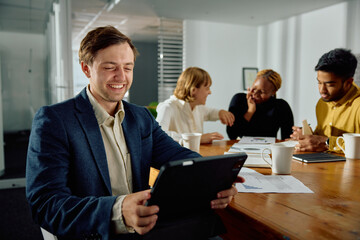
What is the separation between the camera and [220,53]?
19.1ft

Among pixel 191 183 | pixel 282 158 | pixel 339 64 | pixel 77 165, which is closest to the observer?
pixel 191 183

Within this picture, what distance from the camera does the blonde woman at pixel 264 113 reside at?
2.63 m

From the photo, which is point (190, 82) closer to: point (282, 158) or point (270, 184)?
point (282, 158)

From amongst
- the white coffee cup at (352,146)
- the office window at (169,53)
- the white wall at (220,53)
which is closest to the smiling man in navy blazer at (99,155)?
the white coffee cup at (352,146)

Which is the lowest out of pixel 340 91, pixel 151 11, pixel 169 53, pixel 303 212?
pixel 303 212

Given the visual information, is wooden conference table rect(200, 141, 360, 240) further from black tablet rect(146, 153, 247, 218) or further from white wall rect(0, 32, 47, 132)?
white wall rect(0, 32, 47, 132)

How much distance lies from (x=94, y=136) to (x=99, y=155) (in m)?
0.08

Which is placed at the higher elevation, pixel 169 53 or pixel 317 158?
pixel 169 53

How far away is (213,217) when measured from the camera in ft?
3.11

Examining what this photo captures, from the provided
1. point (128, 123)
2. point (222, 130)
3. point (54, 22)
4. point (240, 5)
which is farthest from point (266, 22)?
point (128, 123)

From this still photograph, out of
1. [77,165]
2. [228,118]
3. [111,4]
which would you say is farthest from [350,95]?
[111,4]

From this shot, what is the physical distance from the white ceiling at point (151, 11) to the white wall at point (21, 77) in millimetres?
155

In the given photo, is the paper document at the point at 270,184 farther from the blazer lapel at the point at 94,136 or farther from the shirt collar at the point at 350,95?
the shirt collar at the point at 350,95

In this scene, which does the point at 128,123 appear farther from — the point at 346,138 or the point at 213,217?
the point at 346,138
